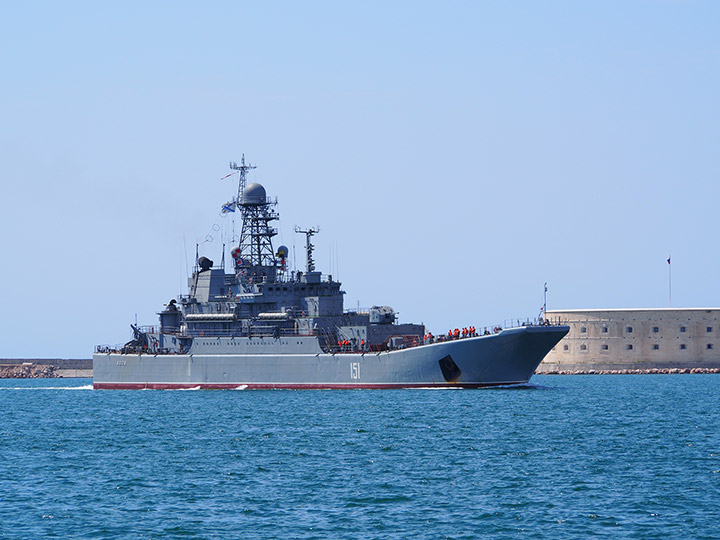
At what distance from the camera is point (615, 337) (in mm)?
111500

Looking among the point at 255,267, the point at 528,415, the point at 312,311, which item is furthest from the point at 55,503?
the point at 255,267

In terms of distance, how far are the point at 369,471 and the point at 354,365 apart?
97.1 ft

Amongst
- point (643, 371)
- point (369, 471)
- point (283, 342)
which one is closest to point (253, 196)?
point (283, 342)

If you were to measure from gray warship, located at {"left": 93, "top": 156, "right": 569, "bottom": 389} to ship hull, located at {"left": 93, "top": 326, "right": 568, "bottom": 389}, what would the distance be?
0.22 ft

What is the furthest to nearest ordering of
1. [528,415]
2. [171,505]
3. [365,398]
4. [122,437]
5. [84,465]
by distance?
[365,398] < [528,415] < [122,437] < [84,465] < [171,505]

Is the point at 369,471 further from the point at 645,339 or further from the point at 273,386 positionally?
the point at 645,339

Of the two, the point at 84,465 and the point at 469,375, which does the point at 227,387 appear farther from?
the point at 84,465

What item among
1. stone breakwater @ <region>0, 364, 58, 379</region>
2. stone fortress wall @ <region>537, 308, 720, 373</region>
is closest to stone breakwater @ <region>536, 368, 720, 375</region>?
stone fortress wall @ <region>537, 308, 720, 373</region>

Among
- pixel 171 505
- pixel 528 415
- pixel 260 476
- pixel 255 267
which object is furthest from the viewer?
pixel 255 267

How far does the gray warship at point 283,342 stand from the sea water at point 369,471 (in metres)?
3.24

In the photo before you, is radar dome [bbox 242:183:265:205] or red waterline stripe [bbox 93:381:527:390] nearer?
→ red waterline stripe [bbox 93:381:527:390]

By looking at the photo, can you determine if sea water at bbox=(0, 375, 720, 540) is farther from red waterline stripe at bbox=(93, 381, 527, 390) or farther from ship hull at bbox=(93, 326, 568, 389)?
red waterline stripe at bbox=(93, 381, 527, 390)

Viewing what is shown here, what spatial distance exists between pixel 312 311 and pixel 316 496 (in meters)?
37.7

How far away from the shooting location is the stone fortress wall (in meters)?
110
